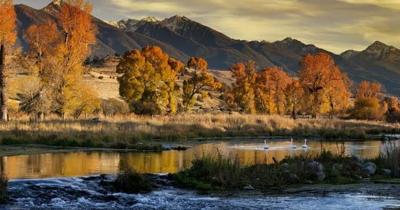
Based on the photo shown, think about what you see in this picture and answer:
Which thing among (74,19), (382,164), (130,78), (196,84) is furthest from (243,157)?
(196,84)

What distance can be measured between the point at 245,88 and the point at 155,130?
4946 cm

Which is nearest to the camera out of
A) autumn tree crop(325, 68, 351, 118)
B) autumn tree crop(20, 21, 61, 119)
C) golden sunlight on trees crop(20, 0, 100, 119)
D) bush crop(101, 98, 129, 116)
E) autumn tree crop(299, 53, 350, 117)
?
autumn tree crop(20, 21, 61, 119)

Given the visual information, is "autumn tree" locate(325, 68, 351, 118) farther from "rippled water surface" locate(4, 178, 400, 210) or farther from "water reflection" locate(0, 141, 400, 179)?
"rippled water surface" locate(4, 178, 400, 210)

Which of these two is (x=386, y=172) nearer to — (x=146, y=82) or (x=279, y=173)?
(x=279, y=173)

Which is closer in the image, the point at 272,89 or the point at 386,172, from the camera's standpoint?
the point at 386,172

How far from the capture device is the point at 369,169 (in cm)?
2556

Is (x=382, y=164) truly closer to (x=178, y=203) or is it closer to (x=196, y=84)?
(x=178, y=203)

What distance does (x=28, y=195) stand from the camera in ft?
64.1

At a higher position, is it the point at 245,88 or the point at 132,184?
the point at 245,88

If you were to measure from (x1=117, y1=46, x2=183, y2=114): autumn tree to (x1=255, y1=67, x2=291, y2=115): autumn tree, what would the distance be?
2342 centimetres

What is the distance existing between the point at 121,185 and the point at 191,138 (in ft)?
105

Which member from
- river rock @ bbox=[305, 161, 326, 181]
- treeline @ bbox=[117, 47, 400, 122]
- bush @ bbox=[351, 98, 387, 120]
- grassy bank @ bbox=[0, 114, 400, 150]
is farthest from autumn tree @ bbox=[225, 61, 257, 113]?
river rock @ bbox=[305, 161, 326, 181]

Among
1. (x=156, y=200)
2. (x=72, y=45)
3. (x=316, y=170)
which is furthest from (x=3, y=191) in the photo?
(x=72, y=45)

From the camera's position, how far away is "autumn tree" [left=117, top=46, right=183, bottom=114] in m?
78.1
